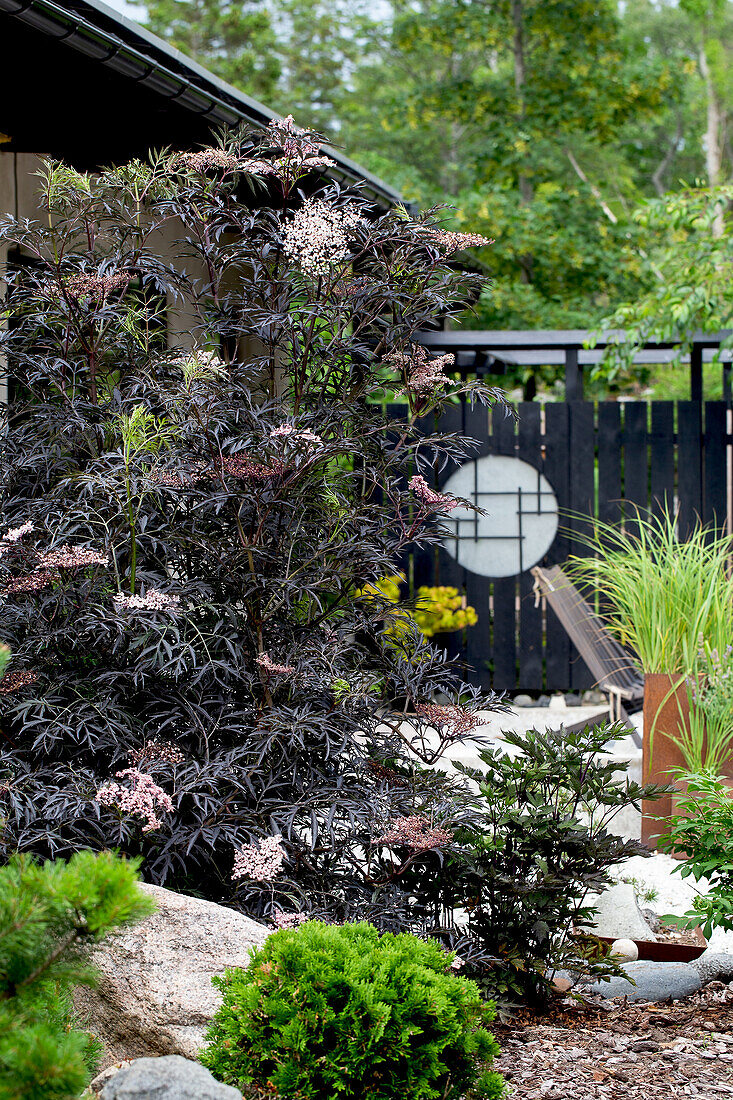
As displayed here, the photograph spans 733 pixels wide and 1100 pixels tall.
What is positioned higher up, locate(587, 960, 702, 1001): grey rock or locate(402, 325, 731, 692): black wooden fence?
locate(402, 325, 731, 692): black wooden fence

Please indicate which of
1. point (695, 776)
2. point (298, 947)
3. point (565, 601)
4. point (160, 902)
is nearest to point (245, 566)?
point (160, 902)

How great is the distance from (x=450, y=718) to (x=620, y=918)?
1.17 meters

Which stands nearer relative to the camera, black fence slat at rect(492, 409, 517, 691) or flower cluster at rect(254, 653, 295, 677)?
flower cluster at rect(254, 653, 295, 677)

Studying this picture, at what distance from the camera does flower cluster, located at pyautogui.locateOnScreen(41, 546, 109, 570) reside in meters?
2.34

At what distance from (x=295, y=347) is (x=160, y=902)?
1.50m

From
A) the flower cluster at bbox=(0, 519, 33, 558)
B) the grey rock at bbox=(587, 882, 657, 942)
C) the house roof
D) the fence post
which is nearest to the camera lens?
the flower cluster at bbox=(0, 519, 33, 558)

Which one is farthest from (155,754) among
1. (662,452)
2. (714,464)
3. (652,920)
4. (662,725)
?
(714,464)

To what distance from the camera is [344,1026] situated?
1679mm

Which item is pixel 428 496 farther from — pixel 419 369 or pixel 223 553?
pixel 223 553

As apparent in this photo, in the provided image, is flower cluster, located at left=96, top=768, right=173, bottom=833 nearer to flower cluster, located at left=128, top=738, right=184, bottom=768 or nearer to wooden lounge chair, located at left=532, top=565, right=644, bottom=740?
flower cluster, located at left=128, top=738, right=184, bottom=768

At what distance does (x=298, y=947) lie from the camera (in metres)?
1.77

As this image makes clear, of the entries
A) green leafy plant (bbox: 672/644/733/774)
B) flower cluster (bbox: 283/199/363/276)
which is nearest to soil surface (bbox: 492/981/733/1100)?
green leafy plant (bbox: 672/644/733/774)

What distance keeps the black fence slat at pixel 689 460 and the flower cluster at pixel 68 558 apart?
18.3 feet

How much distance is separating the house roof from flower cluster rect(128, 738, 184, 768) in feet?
6.35
